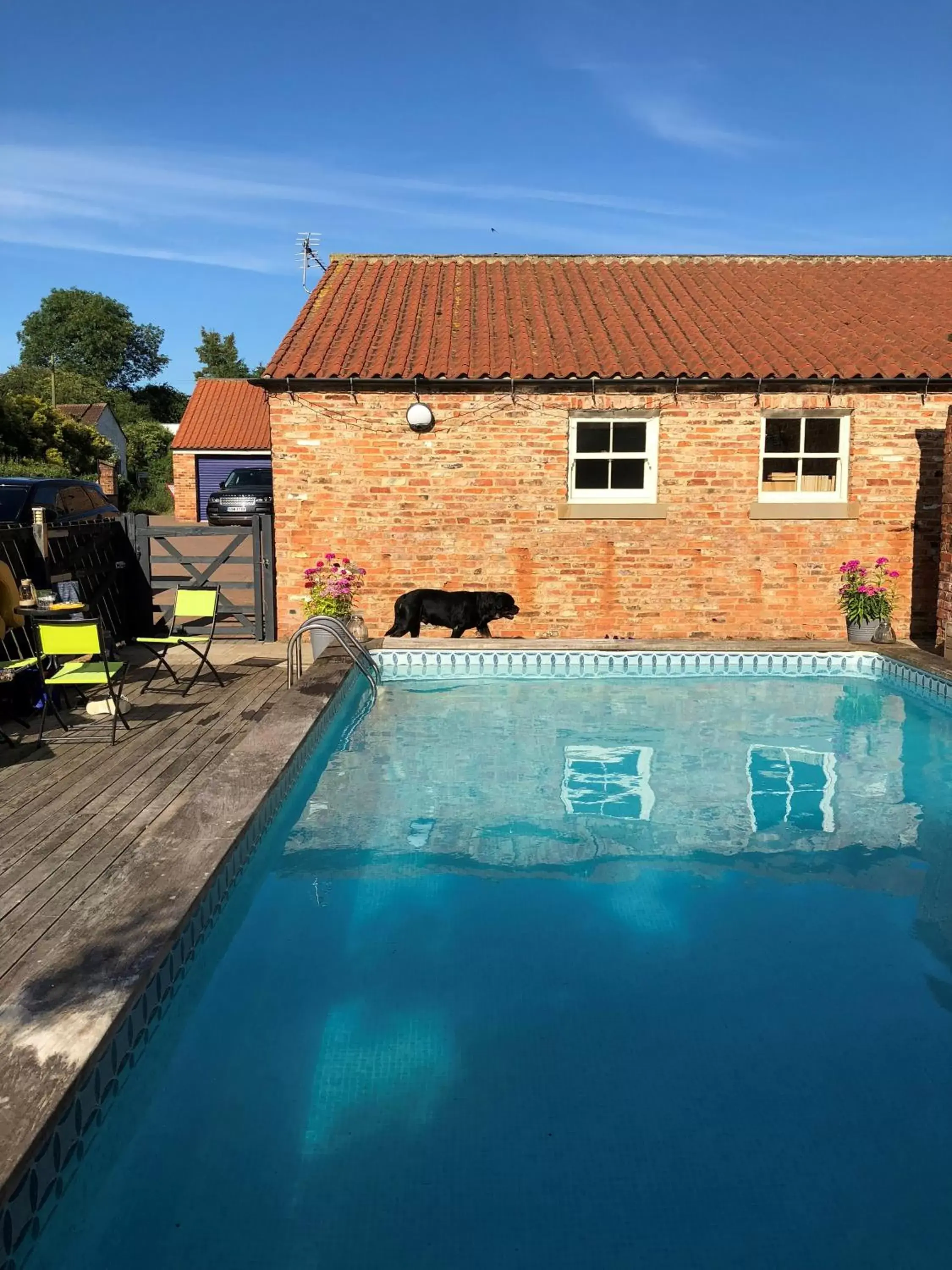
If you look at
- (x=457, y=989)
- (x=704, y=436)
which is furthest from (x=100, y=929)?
(x=704, y=436)

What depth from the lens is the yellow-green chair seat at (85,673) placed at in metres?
6.58

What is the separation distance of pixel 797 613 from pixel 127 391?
81.2 m

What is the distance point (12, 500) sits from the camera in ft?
27.2

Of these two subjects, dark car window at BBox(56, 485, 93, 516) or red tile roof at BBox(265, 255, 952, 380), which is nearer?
dark car window at BBox(56, 485, 93, 516)

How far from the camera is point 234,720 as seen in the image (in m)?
7.37

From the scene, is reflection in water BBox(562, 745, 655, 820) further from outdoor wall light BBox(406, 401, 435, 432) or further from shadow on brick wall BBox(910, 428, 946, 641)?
shadow on brick wall BBox(910, 428, 946, 641)

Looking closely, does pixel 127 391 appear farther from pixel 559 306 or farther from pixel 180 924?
pixel 180 924

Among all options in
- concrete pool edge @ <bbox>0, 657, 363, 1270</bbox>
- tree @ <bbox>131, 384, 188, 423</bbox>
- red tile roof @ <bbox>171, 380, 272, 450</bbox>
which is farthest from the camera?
tree @ <bbox>131, 384, 188, 423</bbox>

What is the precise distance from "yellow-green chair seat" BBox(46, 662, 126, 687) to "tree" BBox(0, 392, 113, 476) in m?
24.0

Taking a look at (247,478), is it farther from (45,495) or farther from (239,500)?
(45,495)

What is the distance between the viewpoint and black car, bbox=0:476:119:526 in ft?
27.0

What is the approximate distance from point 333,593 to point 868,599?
21.0 ft

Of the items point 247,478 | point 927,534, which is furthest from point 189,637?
point 247,478

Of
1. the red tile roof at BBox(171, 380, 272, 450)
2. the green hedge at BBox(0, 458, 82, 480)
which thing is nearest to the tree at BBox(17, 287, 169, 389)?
the red tile roof at BBox(171, 380, 272, 450)
